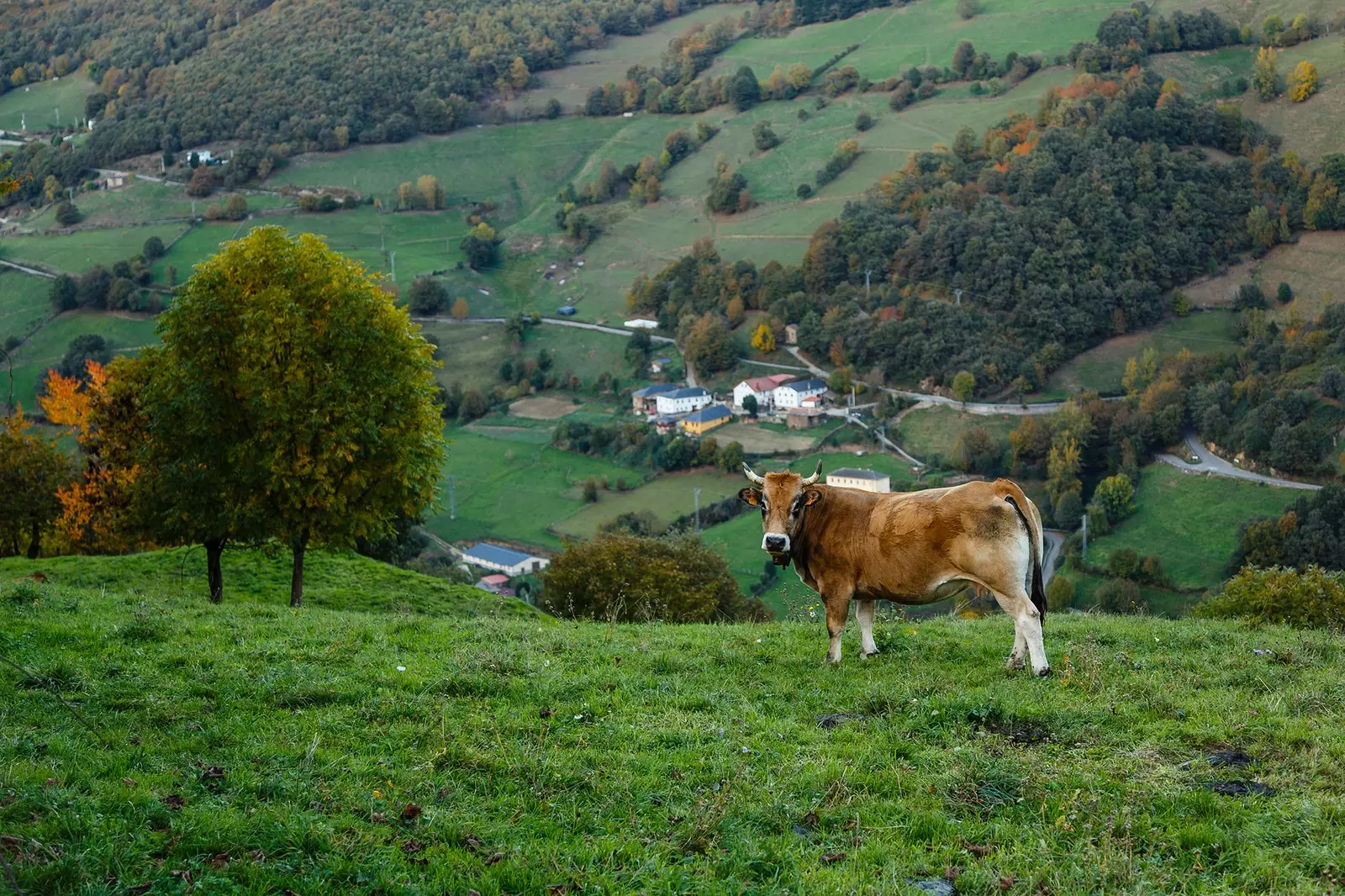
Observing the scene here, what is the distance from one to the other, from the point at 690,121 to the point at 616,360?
237 ft

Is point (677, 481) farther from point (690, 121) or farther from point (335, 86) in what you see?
point (335, 86)

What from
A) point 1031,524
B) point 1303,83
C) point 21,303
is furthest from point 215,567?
point 1303,83

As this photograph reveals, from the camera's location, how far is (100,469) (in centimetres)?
3472

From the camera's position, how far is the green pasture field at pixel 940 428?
92.1 metres

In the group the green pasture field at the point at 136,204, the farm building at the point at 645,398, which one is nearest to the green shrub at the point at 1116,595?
the farm building at the point at 645,398

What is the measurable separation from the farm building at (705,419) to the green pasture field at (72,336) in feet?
170

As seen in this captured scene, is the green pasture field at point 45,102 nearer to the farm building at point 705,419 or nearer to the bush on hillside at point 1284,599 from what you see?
the farm building at point 705,419

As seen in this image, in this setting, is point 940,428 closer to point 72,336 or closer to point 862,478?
point 862,478

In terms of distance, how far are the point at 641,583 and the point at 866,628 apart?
1910 centimetres

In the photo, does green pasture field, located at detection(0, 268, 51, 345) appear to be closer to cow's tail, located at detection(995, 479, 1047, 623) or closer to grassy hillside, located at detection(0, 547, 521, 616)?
grassy hillside, located at detection(0, 547, 521, 616)

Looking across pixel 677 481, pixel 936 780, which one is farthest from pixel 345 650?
pixel 677 481

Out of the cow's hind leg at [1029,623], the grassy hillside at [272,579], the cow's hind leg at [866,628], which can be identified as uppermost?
the cow's hind leg at [1029,623]

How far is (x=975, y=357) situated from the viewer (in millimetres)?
104500

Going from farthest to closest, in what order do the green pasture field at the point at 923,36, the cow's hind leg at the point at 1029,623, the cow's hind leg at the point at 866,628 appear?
the green pasture field at the point at 923,36, the cow's hind leg at the point at 866,628, the cow's hind leg at the point at 1029,623
